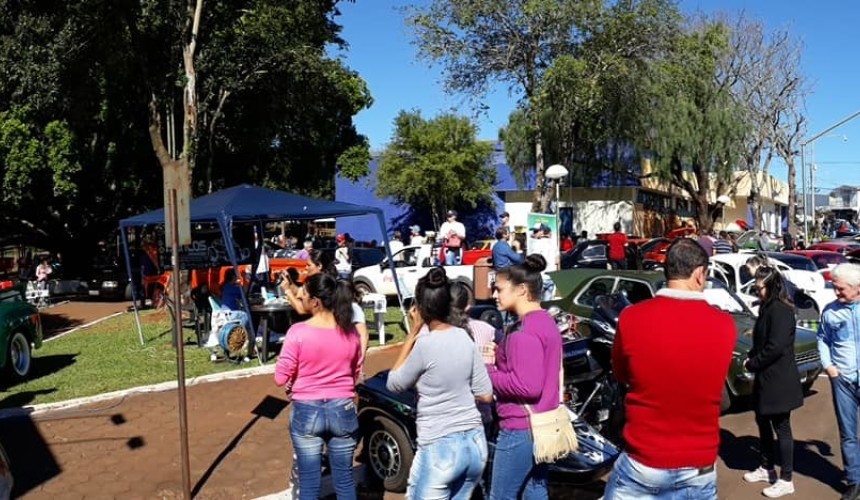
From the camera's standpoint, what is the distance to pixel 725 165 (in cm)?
3547

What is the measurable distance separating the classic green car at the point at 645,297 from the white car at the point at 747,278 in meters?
1.56

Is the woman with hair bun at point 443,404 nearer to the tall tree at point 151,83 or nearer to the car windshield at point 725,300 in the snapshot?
the car windshield at point 725,300

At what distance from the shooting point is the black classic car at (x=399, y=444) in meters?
5.33

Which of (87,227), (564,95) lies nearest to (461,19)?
(564,95)

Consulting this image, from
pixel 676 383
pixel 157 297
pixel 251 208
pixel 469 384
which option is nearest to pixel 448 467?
pixel 469 384

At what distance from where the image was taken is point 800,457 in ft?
22.0

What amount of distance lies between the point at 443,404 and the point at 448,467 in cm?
31

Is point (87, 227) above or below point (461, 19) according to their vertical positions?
below

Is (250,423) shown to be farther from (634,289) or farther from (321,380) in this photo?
(634,289)

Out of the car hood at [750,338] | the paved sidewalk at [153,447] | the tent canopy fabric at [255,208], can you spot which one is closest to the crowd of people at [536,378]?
the paved sidewalk at [153,447]

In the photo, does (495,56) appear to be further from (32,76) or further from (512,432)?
(512,432)

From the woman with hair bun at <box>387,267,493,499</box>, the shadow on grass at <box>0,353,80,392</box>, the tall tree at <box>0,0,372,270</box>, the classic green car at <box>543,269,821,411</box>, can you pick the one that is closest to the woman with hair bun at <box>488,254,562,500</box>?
the woman with hair bun at <box>387,267,493,499</box>

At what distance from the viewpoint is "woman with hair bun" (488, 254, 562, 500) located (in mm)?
3805

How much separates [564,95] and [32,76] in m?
16.6
